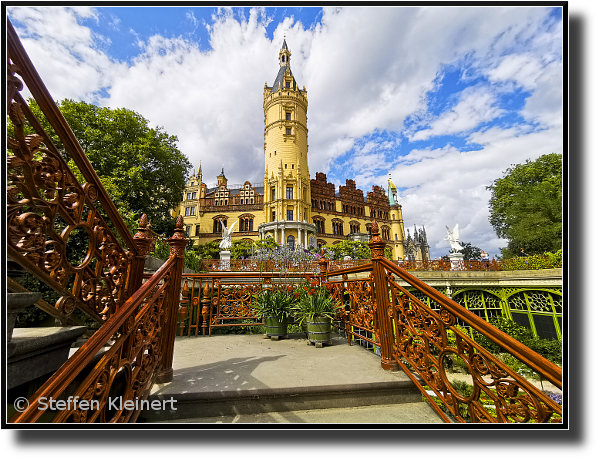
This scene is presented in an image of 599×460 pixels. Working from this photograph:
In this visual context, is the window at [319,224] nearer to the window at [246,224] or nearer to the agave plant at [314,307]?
the window at [246,224]

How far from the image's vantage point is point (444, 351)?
1.83 m

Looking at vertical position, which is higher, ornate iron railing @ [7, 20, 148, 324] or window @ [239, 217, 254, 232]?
window @ [239, 217, 254, 232]

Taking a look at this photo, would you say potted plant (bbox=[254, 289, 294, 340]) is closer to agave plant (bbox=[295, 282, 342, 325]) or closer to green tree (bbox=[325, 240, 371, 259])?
agave plant (bbox=[295, 282, 342, 325])

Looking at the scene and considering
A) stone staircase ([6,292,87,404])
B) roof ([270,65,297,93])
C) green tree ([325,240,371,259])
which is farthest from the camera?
roof ([270,65,297,93])

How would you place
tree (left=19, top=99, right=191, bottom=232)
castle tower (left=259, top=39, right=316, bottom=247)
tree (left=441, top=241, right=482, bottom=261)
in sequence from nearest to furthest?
tree (left=19, top=99, right=191, bottom=232), castle tower (left=259, top=39, right=316, bottom=247), tree (left=441, top=241, right=482, bottom=261)

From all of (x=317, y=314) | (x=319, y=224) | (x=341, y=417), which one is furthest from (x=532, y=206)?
(x=341, y=417)

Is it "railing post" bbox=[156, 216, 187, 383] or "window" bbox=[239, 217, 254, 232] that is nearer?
"railing post" bbox=[156, 216, 187, 383]

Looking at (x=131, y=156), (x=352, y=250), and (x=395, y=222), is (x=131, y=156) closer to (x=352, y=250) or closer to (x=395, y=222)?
(x=352, y=250)

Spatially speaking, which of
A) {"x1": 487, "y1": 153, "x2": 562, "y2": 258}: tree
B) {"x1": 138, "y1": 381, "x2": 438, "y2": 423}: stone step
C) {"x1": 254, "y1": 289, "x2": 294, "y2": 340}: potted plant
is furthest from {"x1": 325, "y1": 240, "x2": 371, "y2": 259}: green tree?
{"x1": 138, "y1": 381, "x2": 438, "y2": 423}: stone step

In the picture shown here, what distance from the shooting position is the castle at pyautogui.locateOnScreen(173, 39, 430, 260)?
1220 inches

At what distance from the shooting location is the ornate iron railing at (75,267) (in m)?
1.22

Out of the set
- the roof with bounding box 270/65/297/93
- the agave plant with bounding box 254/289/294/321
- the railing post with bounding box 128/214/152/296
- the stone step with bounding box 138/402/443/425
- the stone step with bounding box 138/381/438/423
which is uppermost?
the roof with bounding box 270/65/297/93

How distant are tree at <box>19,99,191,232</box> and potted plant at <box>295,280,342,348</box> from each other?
47.5 feet
